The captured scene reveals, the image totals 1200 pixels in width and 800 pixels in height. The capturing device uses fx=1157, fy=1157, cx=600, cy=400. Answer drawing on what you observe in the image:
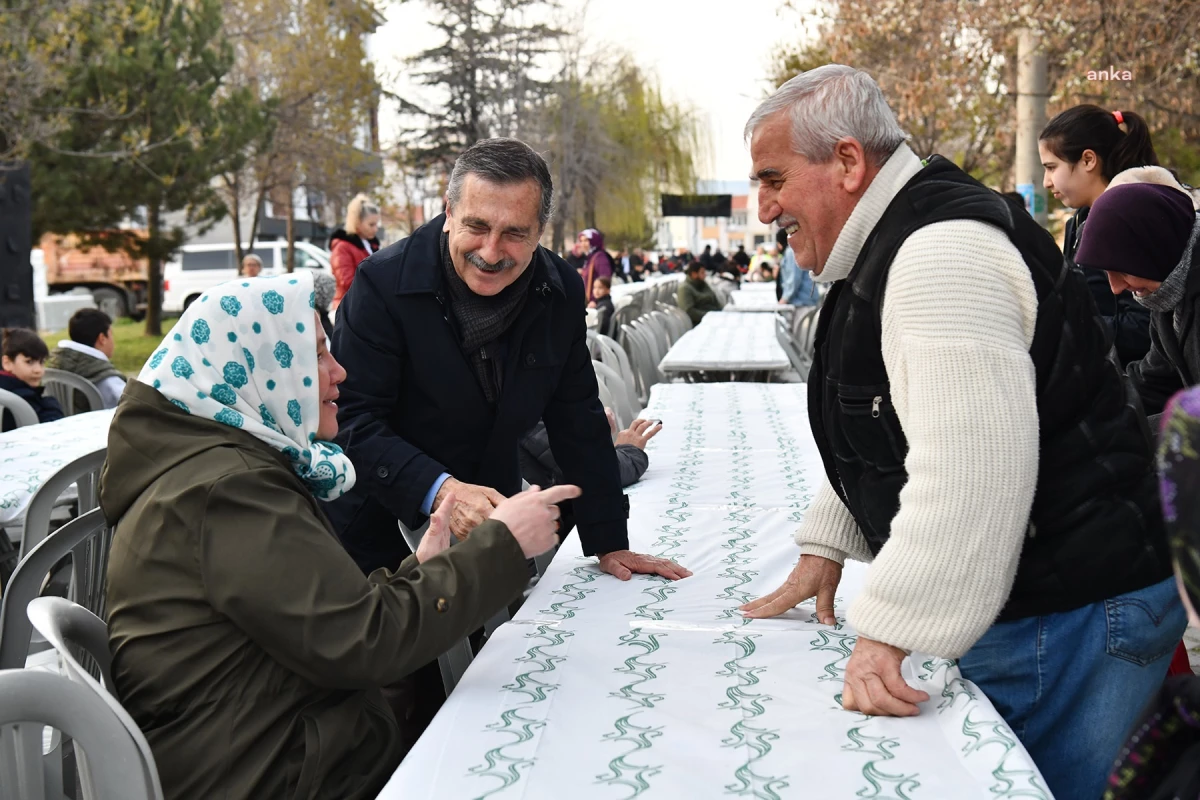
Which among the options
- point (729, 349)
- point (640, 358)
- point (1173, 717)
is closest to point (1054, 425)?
point (1173, 717)

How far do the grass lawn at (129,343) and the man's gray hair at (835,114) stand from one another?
50.3 feet

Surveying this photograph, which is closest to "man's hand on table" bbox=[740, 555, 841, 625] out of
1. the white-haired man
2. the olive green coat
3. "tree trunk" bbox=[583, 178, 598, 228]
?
the white-haired man

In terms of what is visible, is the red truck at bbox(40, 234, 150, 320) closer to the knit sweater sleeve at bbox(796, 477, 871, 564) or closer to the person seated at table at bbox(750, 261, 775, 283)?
the person seated at table at bbox(750, 261, 775, 283)

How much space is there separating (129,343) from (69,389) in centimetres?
1707

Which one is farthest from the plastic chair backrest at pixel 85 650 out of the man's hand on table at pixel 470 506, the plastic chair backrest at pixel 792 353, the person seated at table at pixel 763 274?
the person seated at table at pixel 763 274

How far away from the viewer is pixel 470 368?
→ 3.01m

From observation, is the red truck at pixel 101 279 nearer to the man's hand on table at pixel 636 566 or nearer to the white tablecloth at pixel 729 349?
the white tablecloth at pixel 729 349

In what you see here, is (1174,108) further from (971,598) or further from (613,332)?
(971,598)

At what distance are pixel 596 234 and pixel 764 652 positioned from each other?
14.1 m

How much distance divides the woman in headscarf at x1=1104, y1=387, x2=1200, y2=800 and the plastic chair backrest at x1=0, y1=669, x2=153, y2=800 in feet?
4.15

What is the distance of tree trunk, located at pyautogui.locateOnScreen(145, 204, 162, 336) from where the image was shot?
22.6 meters

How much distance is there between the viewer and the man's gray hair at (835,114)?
6.51 ft

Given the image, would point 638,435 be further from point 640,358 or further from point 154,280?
point 154,280

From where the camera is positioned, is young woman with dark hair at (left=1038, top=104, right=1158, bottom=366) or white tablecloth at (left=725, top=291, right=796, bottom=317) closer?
young woman with dark hair at (left=1038, top=104, right=1158, bottom=366)
